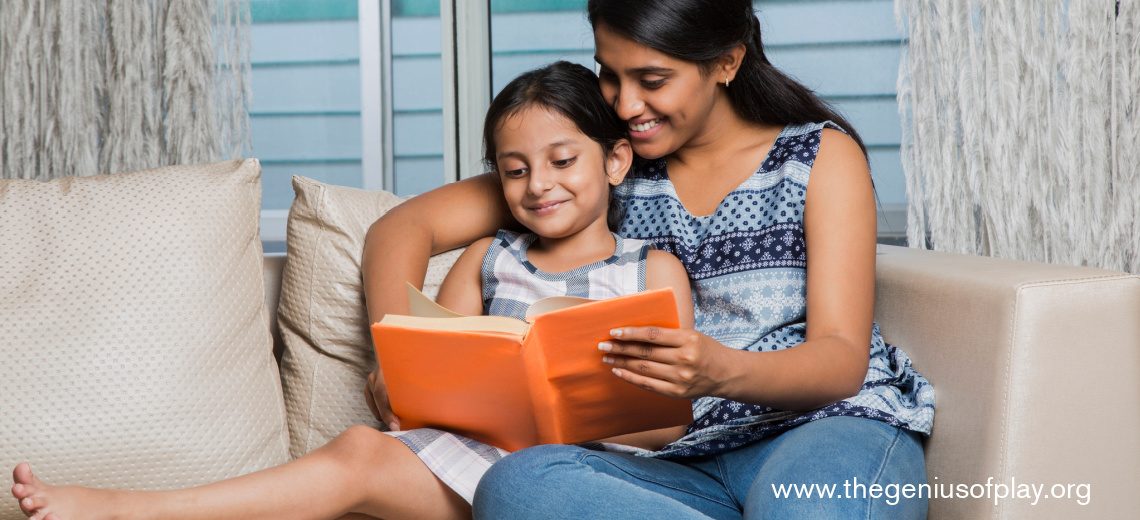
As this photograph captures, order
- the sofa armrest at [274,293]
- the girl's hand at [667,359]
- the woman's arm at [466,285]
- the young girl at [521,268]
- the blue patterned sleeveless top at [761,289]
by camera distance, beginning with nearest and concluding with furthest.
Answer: the girl's hand at [667,359] < the young girl at [521,268] < the blue patterned sleeveless top at [761,289] < the woman's arm at [466,285] < the sofa armrest at [274,293]

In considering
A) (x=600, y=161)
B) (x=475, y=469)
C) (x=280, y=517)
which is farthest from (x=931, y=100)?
(x=280, y=517)

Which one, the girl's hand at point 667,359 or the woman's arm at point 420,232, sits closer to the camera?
the girl's hand at point 667,359

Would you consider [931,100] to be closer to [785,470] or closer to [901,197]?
[901,197]

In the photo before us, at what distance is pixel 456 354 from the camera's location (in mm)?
817

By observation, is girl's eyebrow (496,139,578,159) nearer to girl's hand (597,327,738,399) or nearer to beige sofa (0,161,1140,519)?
beige sofa (0,161,1140,519)

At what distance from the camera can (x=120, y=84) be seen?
2150 mm

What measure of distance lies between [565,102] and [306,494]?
2.08ft

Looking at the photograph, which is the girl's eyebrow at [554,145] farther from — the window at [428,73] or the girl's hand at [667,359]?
the window at [428,73]

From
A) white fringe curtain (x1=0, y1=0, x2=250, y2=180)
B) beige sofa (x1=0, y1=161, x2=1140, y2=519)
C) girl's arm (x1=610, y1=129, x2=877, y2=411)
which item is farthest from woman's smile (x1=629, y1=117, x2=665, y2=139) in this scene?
white fringe curtain (x1=0, y1=0, x2=250, y2=180)

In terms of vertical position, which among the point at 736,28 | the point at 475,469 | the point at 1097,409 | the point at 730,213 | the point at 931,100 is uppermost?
the point at 736,28

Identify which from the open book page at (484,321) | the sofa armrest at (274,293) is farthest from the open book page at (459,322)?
the sofa armrest at (274,293)

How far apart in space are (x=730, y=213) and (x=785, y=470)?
17.0 inches

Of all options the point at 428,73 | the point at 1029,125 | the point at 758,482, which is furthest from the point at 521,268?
the point at 428,73

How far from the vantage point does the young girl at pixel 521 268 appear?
2.84 feet
